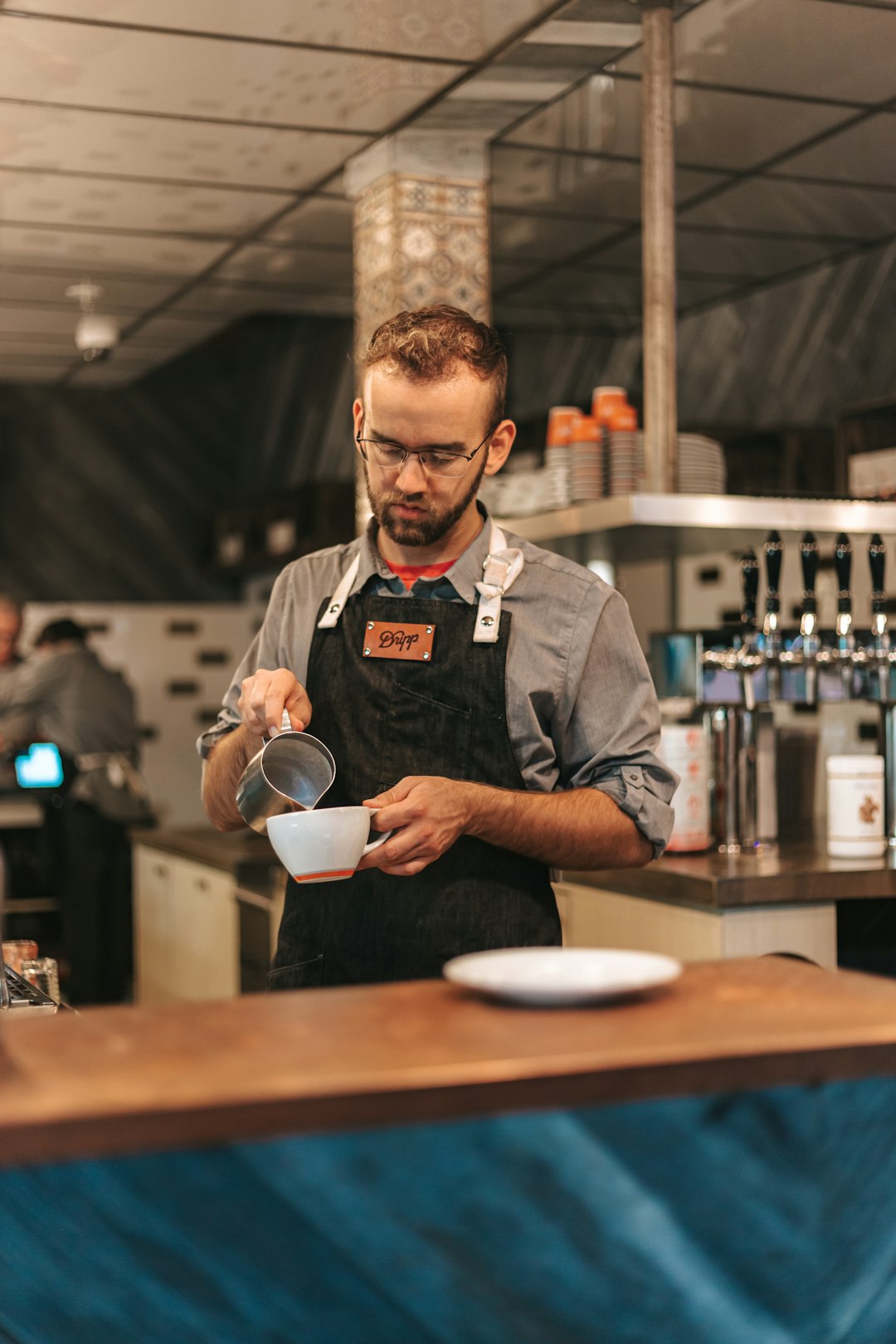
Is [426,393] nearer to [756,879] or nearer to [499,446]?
[499,446]

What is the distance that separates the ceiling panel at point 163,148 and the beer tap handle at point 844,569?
2068mm

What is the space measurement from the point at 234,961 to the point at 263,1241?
3.72 meters

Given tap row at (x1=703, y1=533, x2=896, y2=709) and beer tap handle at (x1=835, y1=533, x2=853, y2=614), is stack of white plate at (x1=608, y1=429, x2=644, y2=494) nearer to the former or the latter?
tap row at (x1=703, y1=533, x2=896, y2=709)

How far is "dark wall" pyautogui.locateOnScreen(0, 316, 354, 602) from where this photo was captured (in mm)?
8336

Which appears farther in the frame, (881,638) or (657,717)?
(881,638)

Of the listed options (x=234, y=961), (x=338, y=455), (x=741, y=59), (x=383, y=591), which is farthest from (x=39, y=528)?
(x=383, y=591)

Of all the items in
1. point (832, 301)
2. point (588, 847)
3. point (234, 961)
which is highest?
point (832, 301)

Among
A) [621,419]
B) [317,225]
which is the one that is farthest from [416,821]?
[317,225]

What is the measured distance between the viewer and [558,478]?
12.8 ft

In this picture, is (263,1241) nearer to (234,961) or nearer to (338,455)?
(234,961)

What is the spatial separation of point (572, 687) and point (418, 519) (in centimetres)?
30

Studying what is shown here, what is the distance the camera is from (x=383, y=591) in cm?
214

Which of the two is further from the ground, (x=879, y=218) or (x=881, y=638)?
(x=879, y=218)

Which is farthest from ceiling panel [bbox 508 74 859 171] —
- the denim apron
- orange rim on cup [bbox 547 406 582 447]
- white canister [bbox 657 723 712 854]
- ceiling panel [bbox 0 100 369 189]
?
the denim apron
